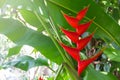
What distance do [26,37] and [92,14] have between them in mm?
194

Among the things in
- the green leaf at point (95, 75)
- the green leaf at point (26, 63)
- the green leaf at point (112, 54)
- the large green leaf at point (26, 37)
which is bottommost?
the green leaf at point (26, 63)

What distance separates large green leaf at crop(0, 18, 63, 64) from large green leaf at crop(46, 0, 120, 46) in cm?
7

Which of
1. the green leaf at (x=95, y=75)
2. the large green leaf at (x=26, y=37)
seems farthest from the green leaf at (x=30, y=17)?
the green leaf at (x=95, y=75)

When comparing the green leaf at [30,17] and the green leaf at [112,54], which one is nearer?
the green leaf at [112,54]

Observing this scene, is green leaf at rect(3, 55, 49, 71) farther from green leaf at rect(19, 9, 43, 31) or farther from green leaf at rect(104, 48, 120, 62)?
green leaf at rect(104, 48, 120, 62)

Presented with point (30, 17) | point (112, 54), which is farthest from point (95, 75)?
point (30, 17)

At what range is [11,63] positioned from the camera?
0.97 meters

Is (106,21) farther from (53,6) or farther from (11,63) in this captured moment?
(11,63)

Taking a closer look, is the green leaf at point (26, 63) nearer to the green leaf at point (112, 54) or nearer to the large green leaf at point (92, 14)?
the large green leaf at point (92, 14)

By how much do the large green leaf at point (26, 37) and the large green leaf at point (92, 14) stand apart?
7cm

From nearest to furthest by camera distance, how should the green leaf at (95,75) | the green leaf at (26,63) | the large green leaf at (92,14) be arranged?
the green leaf at (95,75) < the large green leaf at (92,14) < the green leaf at (26,63)

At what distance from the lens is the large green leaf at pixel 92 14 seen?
80 centimetres

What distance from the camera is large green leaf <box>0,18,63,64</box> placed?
77 centimetres

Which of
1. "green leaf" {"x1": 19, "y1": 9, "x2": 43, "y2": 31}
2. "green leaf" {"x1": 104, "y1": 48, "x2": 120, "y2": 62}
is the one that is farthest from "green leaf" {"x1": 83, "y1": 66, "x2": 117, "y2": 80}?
"green leaf" {"x1": 19, "y1": 9, "x2": 43, "y2": 31}
